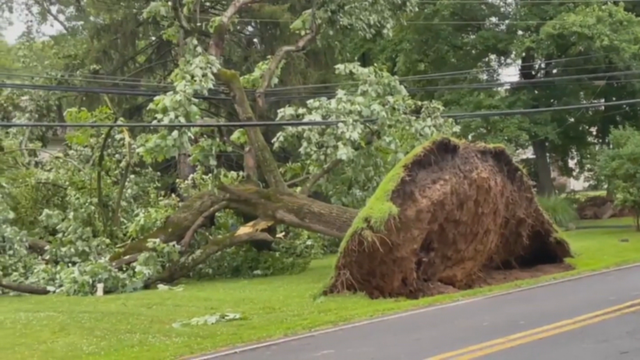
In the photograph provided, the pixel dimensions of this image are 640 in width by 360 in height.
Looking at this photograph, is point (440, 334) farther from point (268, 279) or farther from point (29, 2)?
point (29, 2)

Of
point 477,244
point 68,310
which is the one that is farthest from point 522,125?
point 68,310

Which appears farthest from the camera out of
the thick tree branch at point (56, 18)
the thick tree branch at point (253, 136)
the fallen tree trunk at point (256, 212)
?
the thick tree branch at point (56, 18)

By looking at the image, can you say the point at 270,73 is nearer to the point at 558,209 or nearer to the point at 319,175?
the point at 319,175

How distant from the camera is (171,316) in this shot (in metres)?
13.0

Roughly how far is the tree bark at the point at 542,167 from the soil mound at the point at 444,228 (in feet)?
53.6

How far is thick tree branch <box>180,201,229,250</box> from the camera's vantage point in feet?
60.4

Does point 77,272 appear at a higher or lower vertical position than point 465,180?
lower

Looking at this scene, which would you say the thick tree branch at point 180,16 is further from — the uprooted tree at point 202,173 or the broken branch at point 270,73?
the broken branch at point 270,73

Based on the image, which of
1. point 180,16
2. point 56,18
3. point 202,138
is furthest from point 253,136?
point 56,18

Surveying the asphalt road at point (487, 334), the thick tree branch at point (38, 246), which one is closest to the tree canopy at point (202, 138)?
the thick tree branch at point (38, 246)

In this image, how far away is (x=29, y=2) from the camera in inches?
1258

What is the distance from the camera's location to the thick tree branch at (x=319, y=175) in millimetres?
19656

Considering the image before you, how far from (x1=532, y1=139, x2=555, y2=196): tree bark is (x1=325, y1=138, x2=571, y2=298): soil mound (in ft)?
53.6

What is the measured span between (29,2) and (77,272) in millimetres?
18664
